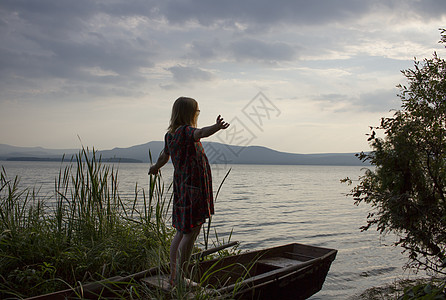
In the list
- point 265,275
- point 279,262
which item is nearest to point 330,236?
point 279,262

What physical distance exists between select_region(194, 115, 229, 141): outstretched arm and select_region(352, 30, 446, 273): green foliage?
271 centimetres

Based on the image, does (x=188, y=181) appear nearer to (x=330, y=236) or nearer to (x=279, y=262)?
(x=279, y=262)

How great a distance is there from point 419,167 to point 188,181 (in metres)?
3.28

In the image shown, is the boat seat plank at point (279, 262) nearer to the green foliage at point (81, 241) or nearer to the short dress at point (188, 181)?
the green foliage at point (81, 241)

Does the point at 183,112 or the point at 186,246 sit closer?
the point at 186,246

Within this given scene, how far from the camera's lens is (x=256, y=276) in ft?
12.7

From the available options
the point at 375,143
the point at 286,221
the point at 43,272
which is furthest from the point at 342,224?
the point at 43,272

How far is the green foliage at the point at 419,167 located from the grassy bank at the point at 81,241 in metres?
3.03

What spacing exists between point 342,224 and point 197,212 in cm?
1195

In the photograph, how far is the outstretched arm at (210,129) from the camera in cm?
300

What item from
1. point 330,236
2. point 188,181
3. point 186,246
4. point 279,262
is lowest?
point 330,236

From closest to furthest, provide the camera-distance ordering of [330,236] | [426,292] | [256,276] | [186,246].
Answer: [426,292] < [186,246] < [256,276] < [330,236]

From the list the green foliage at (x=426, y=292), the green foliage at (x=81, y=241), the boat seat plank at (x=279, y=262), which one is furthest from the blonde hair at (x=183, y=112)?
the boat seat plank at (x=279, y=262)

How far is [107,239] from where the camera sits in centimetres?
450
